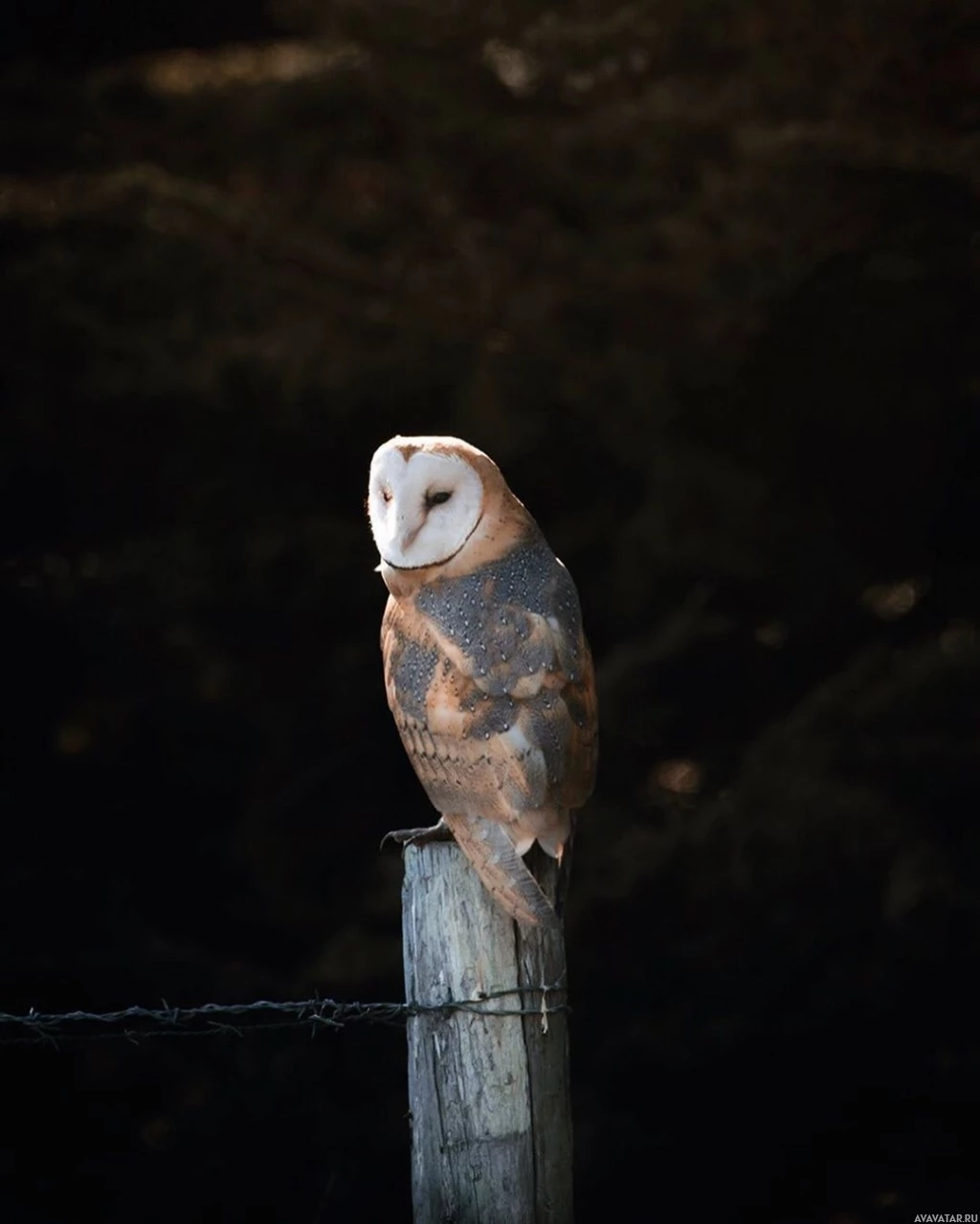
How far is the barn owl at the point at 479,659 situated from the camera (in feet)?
7.63

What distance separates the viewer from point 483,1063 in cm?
223

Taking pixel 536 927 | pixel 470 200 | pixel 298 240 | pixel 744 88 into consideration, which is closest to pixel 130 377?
pixel 298 240

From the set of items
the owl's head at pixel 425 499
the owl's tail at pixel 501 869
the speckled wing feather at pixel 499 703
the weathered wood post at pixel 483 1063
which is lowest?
the weathered wood post at pixel 483 1063

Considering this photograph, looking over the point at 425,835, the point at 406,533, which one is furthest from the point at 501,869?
the point at 406,533

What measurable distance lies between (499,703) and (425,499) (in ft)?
0.93

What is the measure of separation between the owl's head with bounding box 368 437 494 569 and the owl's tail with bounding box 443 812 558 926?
0.35m

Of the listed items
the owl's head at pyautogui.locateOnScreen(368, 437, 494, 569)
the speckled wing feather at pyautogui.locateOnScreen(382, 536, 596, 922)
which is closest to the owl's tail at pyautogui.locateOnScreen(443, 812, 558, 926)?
the speckled wing feather at pyautogui.locateOnScreen(382, 536, 596, 922)

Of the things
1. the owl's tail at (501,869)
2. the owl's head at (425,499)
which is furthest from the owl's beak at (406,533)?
the owl's tail at (501,869)

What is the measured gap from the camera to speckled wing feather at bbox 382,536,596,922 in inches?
91.4

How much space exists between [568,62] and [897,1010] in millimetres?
2113

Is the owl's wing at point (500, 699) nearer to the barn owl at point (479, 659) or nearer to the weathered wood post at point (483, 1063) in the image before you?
the barn owl at point (479, 659)

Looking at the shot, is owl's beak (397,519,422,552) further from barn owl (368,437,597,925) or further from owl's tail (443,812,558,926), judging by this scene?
owl's tail (443,812,558,926)

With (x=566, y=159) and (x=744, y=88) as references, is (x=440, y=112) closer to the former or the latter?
(x=566, y=159)

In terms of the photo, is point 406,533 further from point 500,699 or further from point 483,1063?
point 483,1063
